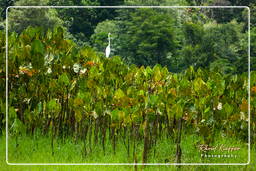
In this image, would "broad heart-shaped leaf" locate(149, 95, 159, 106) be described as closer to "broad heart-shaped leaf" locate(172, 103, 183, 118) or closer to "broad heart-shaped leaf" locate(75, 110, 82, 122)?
"broad heart-shaped leaf" locate(172, 103, 183, 118)

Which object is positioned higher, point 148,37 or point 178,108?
point 148,37

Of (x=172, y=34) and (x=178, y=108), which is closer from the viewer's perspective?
(x=178, y=108)

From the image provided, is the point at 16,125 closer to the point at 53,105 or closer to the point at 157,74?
the point at 53,105

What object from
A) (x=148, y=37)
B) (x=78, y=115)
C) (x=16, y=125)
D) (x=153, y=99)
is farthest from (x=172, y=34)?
(x=16, y=125)

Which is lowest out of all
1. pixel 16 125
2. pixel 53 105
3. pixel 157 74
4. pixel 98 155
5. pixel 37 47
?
pixel 98 155

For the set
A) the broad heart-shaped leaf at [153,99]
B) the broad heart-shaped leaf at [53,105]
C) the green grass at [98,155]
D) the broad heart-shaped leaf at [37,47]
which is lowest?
the green grass at [98,155]

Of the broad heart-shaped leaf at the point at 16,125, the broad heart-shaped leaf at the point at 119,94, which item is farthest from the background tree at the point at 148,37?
the broad heart-shaped leaf at the point at 16,125

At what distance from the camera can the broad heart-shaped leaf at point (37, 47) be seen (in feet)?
10.9

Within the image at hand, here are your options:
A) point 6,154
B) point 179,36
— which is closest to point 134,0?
point 179,36

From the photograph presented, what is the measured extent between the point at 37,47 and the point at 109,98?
0.60 m

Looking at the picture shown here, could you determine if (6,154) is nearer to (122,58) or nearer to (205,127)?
(122,58)

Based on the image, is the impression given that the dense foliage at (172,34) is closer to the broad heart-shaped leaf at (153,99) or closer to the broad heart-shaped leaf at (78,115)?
the broad heart-shaped leaf at (153,99)

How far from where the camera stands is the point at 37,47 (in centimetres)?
334

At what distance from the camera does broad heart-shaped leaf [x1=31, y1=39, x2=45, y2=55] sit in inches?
131
